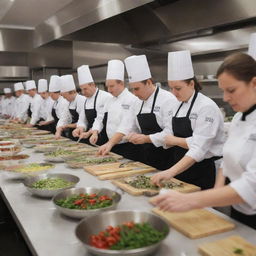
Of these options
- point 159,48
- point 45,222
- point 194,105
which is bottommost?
point 45,222

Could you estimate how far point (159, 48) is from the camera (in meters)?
4.53

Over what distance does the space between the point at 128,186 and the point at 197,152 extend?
20.1 inches

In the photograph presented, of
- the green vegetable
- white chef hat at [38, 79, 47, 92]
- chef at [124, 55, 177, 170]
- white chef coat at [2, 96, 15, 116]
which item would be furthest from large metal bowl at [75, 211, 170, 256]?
white chef coat at [2, 96, 15, 116]

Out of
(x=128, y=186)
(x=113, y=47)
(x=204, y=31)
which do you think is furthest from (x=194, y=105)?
(x=113, y=47)

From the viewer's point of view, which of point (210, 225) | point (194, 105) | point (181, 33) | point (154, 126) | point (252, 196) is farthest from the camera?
point (181, 33)

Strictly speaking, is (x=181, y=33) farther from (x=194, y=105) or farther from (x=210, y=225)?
(x=210, y=225)

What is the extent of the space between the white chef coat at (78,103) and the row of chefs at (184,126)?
23 mm

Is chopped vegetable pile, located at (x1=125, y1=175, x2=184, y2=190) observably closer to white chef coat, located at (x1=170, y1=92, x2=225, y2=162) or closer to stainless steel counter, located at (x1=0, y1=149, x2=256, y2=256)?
stainless steel counter, located at (x1=0, y1=149, x2=256, y2=256)

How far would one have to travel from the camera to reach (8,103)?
11.1m

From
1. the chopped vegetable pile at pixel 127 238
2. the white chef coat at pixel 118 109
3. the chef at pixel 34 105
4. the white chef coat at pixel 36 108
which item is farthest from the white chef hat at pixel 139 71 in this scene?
the white chef coat at pixel 36 108

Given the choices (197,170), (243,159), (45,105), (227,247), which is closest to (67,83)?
(45,105)

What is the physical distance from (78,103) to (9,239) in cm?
288

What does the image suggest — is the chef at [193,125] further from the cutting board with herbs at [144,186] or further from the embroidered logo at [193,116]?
the cutting board with herbs at [144,186]

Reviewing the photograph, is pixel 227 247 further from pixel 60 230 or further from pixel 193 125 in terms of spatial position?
pixel 193 125
